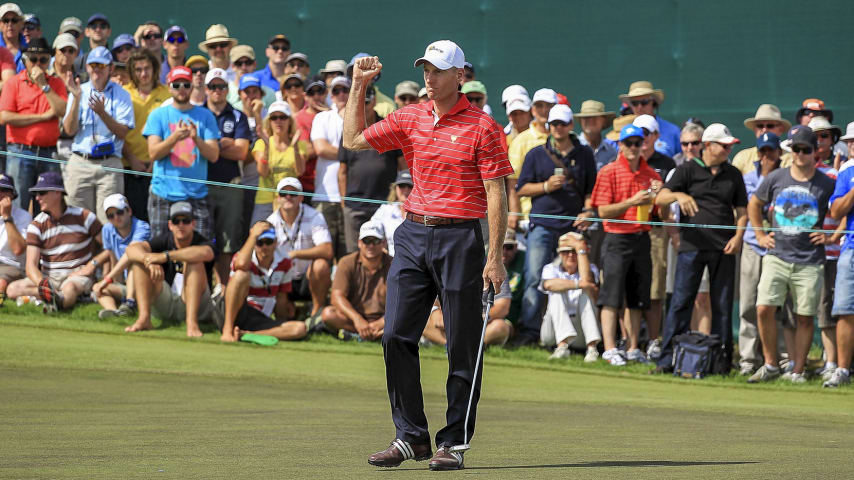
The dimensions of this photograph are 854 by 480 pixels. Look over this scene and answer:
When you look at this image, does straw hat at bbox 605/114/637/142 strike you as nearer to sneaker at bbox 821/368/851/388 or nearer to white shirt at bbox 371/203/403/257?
white shirt at bbox 371/203/403/257

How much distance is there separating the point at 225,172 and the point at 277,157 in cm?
58

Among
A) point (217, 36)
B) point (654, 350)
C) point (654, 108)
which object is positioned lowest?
point (654, 350)

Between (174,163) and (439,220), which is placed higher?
(174,163)

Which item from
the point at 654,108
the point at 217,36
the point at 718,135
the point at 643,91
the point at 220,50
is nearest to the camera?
the point at 718,135

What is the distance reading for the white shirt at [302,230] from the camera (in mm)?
12828

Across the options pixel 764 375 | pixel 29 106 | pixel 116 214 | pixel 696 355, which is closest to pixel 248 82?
pixel 29 106

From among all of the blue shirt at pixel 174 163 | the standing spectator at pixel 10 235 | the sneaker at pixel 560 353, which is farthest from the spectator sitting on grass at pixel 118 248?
the sneaker at pixel 560 353

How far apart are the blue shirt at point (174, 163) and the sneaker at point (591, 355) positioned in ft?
13.9

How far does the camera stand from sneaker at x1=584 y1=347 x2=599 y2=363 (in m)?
12.4

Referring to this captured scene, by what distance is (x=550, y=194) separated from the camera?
12.8 meters

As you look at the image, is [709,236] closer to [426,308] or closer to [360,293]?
[360,293]

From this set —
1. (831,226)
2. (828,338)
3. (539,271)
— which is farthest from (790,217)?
(539,271)

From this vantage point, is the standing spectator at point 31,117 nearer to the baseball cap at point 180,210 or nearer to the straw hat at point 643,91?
the baseball cap at point 180,210

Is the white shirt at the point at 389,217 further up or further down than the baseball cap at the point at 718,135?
further down
